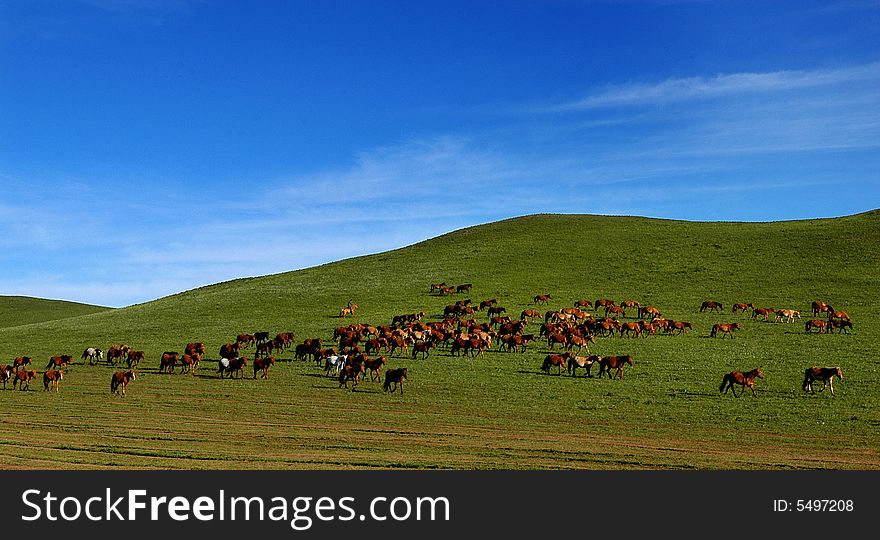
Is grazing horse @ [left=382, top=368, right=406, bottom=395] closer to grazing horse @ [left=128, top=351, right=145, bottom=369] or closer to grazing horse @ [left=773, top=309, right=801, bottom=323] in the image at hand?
grazing horse @ [left=128, top=351, right=145, bottom=369]

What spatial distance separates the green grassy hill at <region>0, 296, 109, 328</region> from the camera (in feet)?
331

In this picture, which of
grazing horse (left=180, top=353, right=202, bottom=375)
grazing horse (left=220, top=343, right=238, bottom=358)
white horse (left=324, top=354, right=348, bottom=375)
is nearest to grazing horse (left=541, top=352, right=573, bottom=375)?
white horse (left=324, top=354, right=348, bottom=375)

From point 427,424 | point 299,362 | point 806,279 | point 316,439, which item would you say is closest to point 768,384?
point 427,424

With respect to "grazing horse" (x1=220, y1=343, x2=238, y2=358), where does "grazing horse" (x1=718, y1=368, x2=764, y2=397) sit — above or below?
A: below

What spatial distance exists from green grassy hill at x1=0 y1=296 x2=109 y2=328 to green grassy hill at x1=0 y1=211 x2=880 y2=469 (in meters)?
39.6

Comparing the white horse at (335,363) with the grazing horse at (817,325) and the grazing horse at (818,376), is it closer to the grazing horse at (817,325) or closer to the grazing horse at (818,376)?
the grazing horse at (818,376)

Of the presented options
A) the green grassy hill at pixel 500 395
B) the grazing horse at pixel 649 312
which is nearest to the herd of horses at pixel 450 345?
the grazing horse at pixel 649 312

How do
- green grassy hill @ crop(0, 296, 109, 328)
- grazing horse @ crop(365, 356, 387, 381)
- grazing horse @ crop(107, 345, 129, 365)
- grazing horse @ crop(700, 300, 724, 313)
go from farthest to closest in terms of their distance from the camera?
green grassy hill @ crop(0, 296, 109, 328) → grazing horse @ crop(700, 300, 724, 313) → grazing horse @ crop(107, 345, 129, 365) → grazing horse @ crop(365, 356, 387, 381)

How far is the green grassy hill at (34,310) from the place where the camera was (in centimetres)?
10096

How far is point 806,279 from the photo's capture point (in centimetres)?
6106

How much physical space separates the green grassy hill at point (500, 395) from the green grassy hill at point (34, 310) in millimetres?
39554

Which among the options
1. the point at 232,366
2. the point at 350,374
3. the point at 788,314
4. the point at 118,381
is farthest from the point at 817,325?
the point at 118,381
